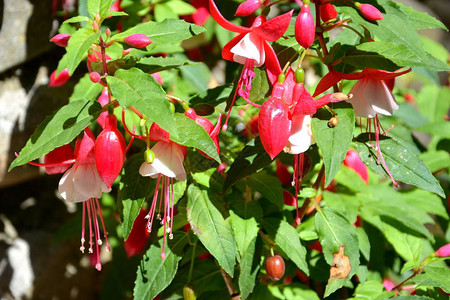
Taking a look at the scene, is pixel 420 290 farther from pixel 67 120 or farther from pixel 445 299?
pixel 67 120

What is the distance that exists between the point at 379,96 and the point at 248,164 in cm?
22

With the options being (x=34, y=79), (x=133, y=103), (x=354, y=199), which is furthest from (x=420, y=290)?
(x=34, y=79)

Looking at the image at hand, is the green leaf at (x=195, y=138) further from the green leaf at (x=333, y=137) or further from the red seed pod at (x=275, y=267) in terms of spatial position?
the red seed pod at (x=275, y=267)

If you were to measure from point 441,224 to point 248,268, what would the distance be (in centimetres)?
61

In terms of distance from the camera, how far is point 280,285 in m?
1.04

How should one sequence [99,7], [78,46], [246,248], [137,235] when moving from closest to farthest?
[78,46], [99,7], [246,248], [137,235]

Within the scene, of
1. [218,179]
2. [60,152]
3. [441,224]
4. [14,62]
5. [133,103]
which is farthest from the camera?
[14,62]

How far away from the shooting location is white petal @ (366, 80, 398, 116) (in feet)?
2.56

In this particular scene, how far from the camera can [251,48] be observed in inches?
28.9

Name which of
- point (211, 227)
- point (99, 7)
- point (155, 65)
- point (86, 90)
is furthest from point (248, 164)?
point (86, 90)

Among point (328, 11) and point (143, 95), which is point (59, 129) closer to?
point (143, 95)

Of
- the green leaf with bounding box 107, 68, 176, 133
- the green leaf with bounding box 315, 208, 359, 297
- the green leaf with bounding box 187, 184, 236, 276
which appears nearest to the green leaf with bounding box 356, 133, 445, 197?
the green leaf with bounding box 315, 208, 359, 297

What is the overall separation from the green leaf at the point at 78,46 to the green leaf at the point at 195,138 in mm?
152

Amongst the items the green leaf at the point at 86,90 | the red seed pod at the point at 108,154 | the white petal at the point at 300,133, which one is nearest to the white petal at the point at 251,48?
the white petal at the point at 300,133
